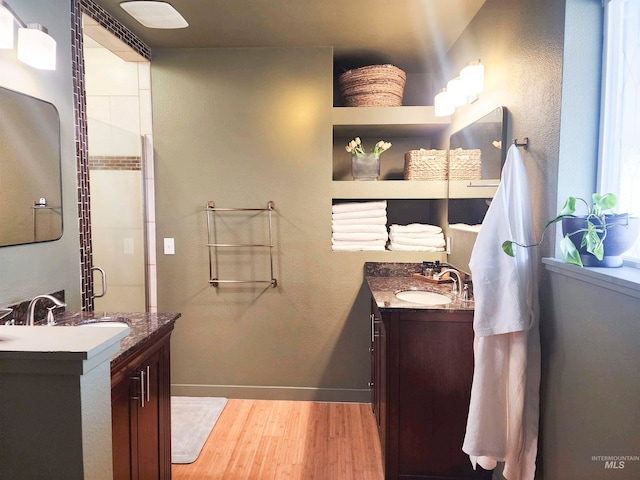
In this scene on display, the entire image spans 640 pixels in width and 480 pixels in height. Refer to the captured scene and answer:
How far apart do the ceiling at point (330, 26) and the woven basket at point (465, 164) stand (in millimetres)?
741

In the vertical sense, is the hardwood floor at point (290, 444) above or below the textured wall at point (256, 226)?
below

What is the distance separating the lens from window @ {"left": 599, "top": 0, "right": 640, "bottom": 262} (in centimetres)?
134

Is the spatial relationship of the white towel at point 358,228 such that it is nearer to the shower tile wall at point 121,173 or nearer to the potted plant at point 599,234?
the shower tile wall at point 121,173

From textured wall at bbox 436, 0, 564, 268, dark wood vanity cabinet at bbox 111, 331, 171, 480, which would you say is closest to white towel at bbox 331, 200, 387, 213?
textured wall at bbox 436, 0, 564, 268

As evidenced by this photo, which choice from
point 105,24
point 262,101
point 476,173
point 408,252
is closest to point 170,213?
point 262,101

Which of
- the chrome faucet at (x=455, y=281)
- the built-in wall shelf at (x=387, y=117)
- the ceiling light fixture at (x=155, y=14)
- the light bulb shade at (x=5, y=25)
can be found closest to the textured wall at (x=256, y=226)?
the built-in wall shelf at (x=387, y=117)

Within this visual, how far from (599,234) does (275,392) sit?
92.4 inches

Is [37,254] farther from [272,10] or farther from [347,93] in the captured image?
[347,93]

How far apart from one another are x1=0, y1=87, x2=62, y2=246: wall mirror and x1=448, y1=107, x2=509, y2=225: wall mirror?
2.06 m

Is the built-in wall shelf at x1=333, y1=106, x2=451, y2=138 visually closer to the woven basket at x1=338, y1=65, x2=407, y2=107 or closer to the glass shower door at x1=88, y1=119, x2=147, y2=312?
the woven basket at x1=338, y1=65, x2=407, y2=107

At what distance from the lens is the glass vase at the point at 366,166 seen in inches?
113

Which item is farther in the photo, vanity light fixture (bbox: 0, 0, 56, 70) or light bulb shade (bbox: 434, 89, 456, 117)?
light bulb shade (bbox: 434, 89, 456, 117)

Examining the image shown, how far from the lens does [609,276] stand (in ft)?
3.87

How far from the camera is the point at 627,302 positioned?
114cm
